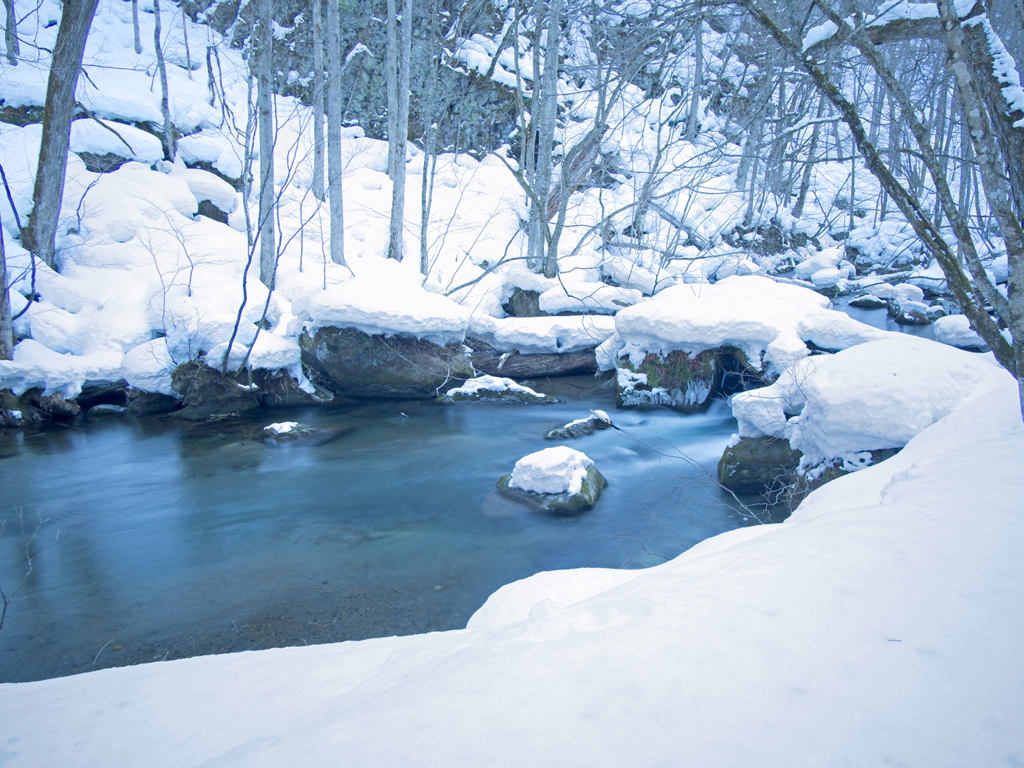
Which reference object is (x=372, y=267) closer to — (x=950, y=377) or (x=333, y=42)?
(x=333, y=42)

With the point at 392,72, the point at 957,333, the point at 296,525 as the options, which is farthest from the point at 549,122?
the point at 296,525

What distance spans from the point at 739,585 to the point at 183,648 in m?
3.79

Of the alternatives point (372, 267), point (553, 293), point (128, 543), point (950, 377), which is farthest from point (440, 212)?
point (950, 377)

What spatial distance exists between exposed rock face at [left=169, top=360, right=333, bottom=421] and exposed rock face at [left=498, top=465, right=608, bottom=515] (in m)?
5.73

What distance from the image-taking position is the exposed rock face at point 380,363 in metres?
9.82

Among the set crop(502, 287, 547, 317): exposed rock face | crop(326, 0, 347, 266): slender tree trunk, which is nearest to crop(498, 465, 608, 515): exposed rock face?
crop(502, 287, 547, 317): exposed rock face

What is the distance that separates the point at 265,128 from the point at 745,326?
33.9 ft

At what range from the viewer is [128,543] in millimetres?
5301

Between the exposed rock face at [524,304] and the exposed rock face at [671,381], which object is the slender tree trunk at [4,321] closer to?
the exposed rock face at [524,304]

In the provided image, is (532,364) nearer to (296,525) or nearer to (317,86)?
(296,525)

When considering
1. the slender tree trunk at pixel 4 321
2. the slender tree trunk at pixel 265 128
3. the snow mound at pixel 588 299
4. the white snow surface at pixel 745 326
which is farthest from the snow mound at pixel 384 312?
the slender tree trunk at pixel 4 321

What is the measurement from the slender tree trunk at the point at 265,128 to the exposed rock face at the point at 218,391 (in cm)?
223

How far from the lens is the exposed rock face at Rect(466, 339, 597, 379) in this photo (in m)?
11.2

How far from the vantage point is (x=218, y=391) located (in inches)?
354
